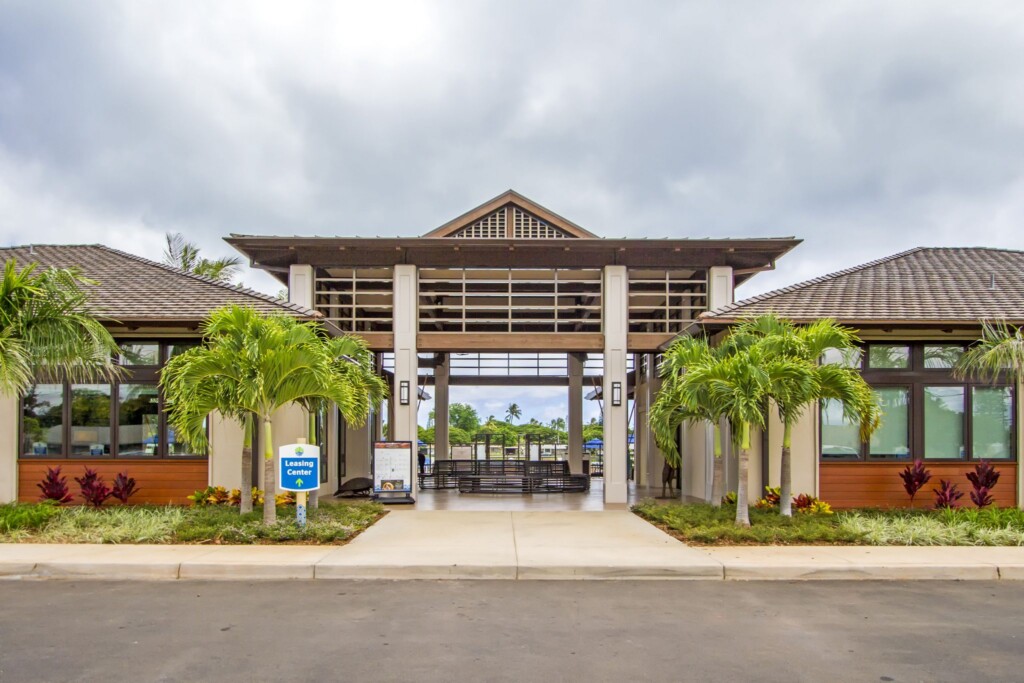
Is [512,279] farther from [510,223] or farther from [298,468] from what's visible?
[298,468]

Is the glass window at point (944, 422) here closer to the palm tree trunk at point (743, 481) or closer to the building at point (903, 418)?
the building at point (903, 418)

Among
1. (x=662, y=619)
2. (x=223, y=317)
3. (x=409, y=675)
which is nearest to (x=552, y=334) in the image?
(x=223, y=317)

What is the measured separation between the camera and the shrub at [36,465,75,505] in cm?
1349

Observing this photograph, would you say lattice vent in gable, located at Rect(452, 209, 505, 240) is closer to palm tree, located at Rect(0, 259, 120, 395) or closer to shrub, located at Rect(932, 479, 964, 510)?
palm tree, located at Rect(0, 259, 120, 395)

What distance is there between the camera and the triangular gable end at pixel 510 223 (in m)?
18.1

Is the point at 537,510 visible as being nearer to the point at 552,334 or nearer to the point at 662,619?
the point at 552,334

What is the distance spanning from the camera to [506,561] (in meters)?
9.66

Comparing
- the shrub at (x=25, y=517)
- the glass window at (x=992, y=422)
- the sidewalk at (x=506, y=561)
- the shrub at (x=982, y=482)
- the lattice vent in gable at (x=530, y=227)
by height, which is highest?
the lattice vent in gable at (x=530, y=227)

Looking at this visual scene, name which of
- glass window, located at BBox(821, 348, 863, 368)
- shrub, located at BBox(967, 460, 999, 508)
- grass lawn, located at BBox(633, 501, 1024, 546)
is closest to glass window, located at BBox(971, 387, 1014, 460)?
shrub, located at BBox(967, 460, 999, 508)

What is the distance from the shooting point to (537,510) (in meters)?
15.2

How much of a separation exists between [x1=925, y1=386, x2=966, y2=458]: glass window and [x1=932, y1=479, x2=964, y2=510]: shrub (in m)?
0.80

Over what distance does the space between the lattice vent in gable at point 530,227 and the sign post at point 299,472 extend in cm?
848

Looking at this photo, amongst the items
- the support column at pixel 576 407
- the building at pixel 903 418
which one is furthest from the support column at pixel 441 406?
the building at pixel 903 418

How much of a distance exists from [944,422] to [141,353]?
15.8 meters
